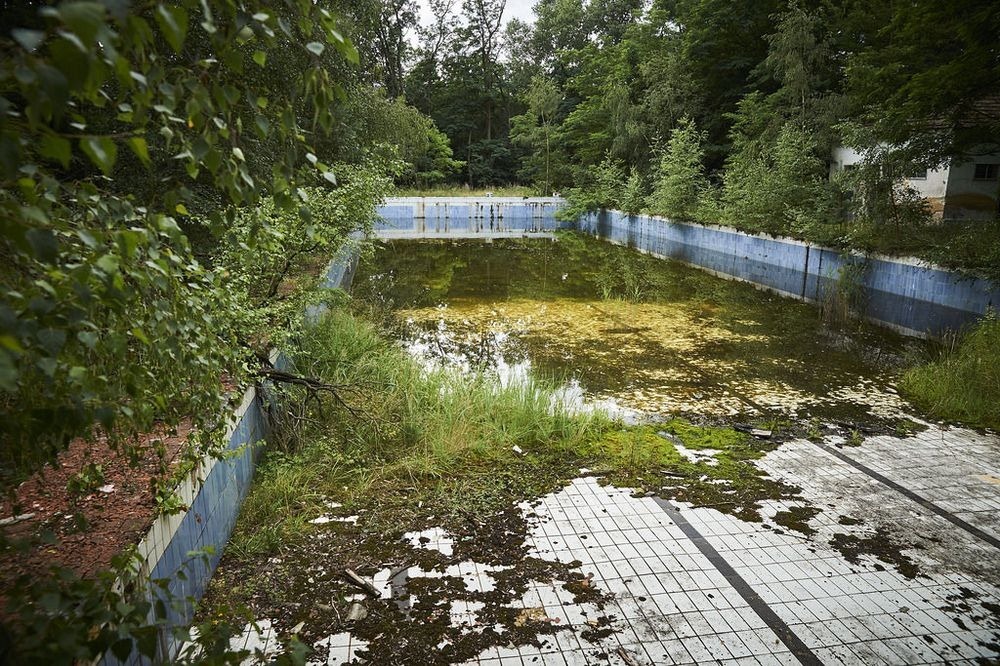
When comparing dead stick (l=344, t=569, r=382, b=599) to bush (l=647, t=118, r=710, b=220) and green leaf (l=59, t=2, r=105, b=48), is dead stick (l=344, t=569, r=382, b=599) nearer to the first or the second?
green leaf (l=59, t=2, r=105, b=48)

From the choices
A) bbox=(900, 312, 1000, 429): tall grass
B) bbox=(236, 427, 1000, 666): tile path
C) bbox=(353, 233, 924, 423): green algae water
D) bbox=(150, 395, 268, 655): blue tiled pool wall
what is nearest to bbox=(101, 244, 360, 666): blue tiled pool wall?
bbox=(150, 395, 268, 655): blue tiled pool wall

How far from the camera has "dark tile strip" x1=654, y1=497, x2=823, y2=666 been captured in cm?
233

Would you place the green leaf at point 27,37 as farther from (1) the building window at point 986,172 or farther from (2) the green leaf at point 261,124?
(1) the building window at point 986,172

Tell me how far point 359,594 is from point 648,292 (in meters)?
8.38

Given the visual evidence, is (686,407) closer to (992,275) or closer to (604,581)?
(604,581)

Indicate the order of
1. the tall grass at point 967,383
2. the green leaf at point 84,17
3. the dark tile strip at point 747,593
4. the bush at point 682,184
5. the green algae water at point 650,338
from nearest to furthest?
the green leaf at point 84,17
the dark tile strip at point 747,593
the tall grass at point 967,383
the green algae water at point 650,338
the bush at point 682,184

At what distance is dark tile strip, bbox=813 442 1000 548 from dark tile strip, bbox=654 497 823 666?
52.2 inches

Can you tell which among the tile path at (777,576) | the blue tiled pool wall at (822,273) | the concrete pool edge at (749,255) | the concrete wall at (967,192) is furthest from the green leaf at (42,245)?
the concrete wall at (967,192)

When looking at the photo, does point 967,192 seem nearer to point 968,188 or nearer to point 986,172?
point 968,188

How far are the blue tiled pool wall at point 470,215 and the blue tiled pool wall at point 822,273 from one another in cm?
574

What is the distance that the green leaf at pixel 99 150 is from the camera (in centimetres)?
81

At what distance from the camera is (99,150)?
0.81 m

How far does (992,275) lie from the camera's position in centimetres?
736

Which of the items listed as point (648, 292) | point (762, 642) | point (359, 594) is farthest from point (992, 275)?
point (359, 594)
